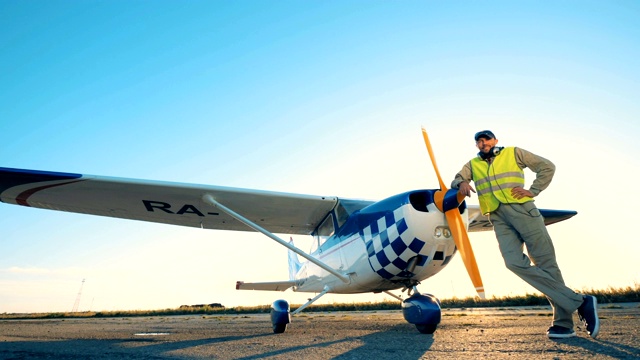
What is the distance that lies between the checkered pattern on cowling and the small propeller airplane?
0.5 inches

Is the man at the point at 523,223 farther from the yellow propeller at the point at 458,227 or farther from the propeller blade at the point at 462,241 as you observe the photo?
the propeller blade at the point at 462,241

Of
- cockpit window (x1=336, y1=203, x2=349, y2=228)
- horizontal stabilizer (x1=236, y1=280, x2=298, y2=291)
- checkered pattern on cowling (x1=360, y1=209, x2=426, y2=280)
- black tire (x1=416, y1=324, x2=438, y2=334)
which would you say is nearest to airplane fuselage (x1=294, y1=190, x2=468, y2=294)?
checkered pattern on cowling (x1=360, y1=209, x2=426, y2=280)

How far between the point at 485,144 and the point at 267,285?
302 inches

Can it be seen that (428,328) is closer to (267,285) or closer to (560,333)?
(560,333)

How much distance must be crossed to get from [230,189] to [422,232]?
3544 millimetres

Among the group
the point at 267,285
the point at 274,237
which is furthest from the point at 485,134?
the point at 267,285

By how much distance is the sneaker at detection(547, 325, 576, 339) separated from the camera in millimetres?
3082

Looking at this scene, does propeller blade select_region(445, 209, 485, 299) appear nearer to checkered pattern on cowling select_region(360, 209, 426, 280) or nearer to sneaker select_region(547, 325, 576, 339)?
checkered pattern on cowling select_region(360, 209, 426, 280)

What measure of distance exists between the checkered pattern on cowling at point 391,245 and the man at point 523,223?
3.55 ft

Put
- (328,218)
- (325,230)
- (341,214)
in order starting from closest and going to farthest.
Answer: (341,214) → (328,218) → (325,230)

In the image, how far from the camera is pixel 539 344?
9.28 ft

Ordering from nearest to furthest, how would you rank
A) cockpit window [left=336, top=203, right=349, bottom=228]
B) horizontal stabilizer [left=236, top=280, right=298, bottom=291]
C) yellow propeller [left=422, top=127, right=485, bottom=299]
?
yellow propeller [left=422, top=127, right=485, bottom=299] < cockpit window [left=336, top=203, right=349, bottom=228] < horizontal stabilizer [left=236, top=280, right=298, bottom=291]

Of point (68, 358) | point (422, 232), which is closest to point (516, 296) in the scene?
point (422, 232)

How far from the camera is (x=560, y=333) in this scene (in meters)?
3.12
